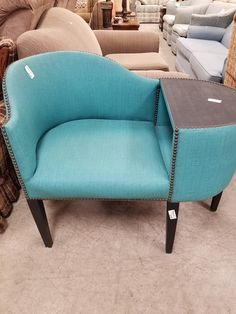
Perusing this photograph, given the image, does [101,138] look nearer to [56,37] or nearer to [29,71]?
[29,71]

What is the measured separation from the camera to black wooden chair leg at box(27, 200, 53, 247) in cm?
97

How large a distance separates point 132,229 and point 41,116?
0.65m

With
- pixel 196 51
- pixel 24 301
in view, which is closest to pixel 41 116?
pixel 24 301

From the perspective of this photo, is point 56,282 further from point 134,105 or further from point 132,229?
point 134,105

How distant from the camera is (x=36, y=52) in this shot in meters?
1.16

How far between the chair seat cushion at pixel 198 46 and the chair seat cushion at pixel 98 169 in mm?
2033

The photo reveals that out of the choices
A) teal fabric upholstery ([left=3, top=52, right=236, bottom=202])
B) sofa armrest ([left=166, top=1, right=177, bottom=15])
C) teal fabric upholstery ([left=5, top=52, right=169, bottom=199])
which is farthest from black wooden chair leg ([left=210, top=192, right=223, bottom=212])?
sofa armrest ([left=166, top=1, right=177, bottom=15])

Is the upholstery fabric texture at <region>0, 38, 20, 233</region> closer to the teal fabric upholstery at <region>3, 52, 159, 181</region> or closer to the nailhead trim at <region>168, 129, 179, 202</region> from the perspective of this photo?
the teal fabric upholstery at <region>3, 52, 159, 181</region>

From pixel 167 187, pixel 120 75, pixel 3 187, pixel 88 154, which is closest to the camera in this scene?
pixel 167 187

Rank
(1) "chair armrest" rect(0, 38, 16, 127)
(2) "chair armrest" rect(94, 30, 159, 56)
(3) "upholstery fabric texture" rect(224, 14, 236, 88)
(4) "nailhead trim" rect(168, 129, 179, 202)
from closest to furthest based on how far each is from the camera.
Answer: (4) "nailhead trim" rect(168, 129, 179, 202) < (1) "chair armrest" rect(0, 38, 16, 127) < (3) "upholstery fabric texture" rect(224, 14, 236, 88) < (2) "chair armrest" rect(94, 30, 159, 56)

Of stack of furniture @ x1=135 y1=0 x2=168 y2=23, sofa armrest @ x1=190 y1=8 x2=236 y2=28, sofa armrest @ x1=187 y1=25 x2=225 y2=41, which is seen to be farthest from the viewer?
stack of furniture @ x1=135 y1=0 x2=168 y2=23

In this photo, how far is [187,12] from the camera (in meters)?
3.85

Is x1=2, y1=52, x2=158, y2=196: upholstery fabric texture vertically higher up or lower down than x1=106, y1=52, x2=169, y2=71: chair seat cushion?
higher up

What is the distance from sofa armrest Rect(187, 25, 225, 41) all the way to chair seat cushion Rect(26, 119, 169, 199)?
2617 millimetres
